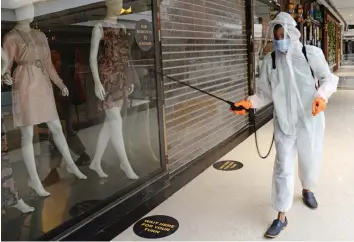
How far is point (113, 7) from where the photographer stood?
283 cm

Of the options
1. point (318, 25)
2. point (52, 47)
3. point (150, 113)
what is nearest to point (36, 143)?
point (52, 47)

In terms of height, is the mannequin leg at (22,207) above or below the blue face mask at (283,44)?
below

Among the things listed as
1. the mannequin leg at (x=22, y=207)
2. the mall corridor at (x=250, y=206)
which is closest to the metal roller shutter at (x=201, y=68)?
the mall corridor at (x=250, y=206)

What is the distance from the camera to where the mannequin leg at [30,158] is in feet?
7.75

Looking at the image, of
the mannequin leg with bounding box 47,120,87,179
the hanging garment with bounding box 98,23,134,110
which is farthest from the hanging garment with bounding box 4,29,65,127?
the hanging garment with bounding box 98,23,134,110

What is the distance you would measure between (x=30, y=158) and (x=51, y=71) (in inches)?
23.1

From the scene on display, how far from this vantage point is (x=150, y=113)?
326cm

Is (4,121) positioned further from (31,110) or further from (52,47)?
(52,47)

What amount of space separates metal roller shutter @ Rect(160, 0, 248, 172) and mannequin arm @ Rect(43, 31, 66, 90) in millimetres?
1058

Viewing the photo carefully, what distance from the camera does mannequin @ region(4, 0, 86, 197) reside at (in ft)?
7.26

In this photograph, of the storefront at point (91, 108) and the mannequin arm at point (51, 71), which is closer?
the storefront at point (91, 108)

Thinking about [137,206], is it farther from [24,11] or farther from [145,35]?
[24,11]

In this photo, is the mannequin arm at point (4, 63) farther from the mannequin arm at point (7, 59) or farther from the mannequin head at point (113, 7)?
the mannequin head at point (113, 7)

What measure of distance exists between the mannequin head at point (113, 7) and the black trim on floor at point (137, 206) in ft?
4.55
